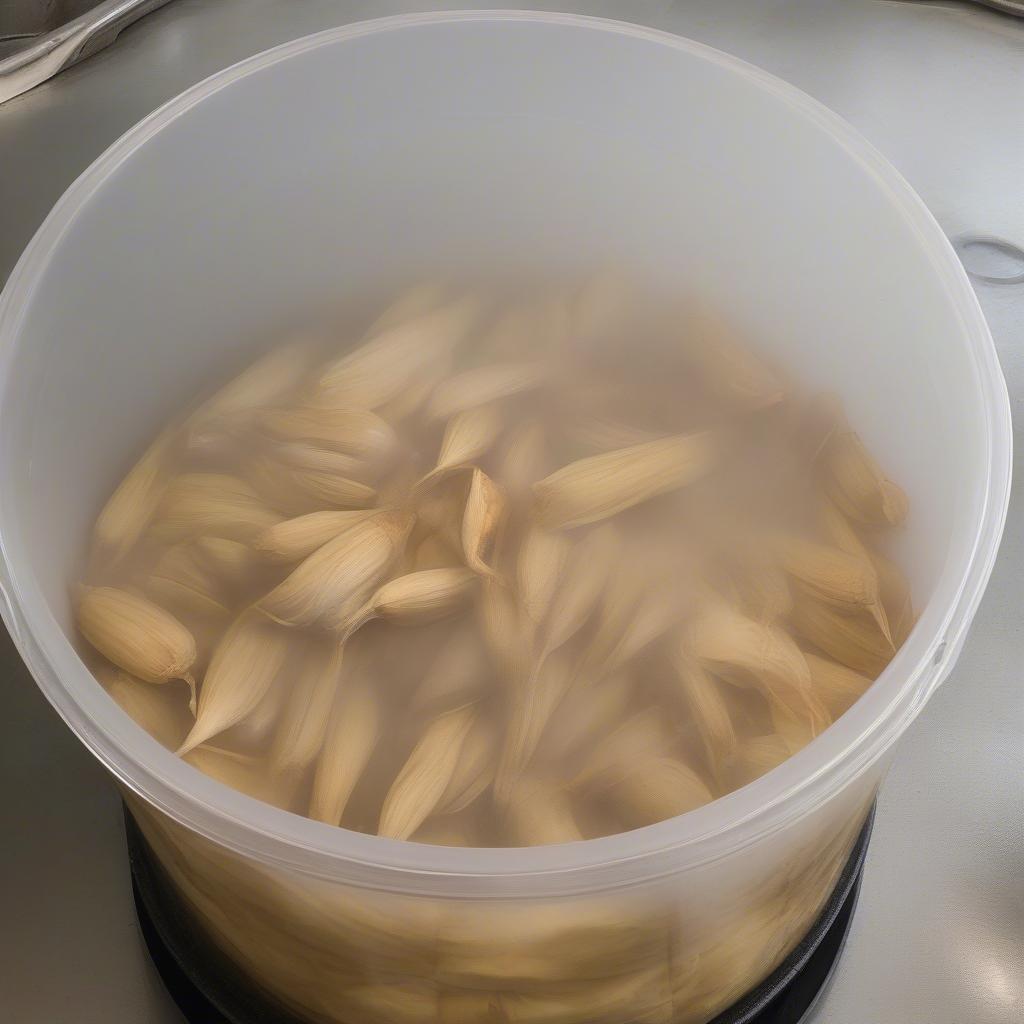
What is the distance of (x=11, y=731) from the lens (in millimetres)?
424

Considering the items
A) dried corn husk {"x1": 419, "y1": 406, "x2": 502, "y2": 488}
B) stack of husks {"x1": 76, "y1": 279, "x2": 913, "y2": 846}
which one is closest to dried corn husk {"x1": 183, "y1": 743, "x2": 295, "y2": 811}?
stack of husks {"x1": 76, "y1": 279, "x2": 913, "y2": 846}

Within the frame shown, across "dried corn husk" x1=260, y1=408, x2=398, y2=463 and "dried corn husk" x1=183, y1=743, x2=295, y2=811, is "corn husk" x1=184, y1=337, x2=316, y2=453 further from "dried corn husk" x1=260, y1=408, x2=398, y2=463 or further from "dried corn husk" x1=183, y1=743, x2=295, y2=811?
"dried corn husk" x1=183, y1=743, x2=295, y2=811

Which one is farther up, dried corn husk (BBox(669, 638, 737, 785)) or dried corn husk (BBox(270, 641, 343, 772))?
dried corn husk (BBox(270, 641, 343, 772))

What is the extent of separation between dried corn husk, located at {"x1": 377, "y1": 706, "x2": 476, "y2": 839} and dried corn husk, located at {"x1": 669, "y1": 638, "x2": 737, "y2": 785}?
6cm

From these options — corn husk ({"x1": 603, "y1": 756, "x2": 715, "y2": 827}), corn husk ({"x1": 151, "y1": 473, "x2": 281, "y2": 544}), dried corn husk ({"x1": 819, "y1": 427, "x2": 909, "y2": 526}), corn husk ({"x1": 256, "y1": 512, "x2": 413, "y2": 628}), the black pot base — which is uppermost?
corn husk ({"x1": 151, "y1": 473, "x2": 281, "y2": 544})

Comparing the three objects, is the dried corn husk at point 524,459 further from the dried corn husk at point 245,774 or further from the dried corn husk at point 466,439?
the dried corn husk at point 245,774

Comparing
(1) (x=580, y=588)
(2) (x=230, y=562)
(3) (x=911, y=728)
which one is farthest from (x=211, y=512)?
(3) (x=911, y=728)

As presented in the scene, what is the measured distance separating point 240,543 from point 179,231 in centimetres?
12

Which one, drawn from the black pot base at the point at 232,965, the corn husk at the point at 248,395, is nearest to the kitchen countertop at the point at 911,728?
the black pot base at the point at 232,965

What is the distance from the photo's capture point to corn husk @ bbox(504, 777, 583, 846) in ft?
1.04

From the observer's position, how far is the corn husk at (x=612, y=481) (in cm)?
39

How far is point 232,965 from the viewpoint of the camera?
35 centimetres

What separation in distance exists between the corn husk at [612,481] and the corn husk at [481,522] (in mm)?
15

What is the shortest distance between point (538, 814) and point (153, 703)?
0.12m
